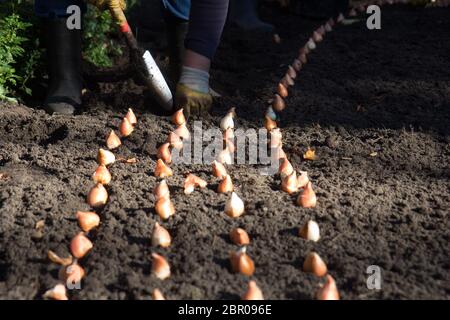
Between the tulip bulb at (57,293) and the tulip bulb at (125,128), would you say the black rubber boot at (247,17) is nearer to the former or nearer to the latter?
the tulip bulb at (125,128)

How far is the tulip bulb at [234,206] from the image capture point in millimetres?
2580

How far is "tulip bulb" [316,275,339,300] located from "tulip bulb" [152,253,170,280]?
473 millimetres

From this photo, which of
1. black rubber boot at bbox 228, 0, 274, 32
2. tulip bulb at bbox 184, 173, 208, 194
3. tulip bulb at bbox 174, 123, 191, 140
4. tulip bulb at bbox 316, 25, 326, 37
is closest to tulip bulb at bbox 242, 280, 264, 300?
tulip bulb at bbox 184, 173, 208, 194

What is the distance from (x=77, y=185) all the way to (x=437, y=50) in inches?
103

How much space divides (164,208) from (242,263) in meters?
0.45

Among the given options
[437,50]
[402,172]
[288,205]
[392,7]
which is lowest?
[288,205]

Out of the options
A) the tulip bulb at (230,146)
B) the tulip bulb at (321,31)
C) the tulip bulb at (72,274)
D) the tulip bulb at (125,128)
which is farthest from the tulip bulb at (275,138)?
the tulip bulb at (321,31)

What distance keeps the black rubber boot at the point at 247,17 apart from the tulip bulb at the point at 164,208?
9.15 ft

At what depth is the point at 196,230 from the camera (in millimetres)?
2484

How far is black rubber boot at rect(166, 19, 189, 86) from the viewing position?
384 centimetres

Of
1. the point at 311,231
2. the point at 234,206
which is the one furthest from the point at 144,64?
the point at 311,231

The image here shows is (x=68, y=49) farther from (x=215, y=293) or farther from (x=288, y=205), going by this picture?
(x=215, y=293)
